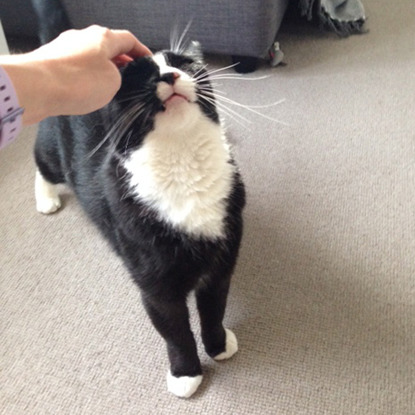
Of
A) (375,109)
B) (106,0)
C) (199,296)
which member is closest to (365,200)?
(375,109)

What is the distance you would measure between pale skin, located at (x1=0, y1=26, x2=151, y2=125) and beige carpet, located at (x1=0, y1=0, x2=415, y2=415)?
24.6 inches

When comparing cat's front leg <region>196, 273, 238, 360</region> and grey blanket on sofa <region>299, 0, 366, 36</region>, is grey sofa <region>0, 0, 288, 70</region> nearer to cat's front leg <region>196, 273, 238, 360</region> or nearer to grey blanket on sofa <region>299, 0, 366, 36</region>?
grey blanket on sofa <region>299, 0, 366, 36</region>

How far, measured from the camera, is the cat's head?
0.70 m

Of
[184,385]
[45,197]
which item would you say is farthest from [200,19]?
[184,385]

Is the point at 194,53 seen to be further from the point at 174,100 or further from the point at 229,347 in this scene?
the point at 229,347

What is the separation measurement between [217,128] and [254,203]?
1.94 feet

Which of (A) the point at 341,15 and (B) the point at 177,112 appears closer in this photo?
(B) the point at 177,112

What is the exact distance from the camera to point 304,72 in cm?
191

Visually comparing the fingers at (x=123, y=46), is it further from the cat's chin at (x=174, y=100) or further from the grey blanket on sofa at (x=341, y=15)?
the grey blanket on sofa at (x=341, y=15)

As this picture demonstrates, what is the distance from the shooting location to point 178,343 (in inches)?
36.4

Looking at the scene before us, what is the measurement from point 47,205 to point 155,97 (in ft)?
2.69

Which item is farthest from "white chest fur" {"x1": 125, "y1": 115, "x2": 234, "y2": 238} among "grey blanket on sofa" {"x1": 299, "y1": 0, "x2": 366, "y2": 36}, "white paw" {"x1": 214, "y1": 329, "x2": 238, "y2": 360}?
"grey blanket on sofa" {"x1": 299, "y1": 0, "x2": 366, "y2": 36}

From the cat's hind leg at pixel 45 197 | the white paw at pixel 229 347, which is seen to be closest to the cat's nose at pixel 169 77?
the white paw at pixel 229 347

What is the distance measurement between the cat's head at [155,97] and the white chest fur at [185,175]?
0.02 metres
